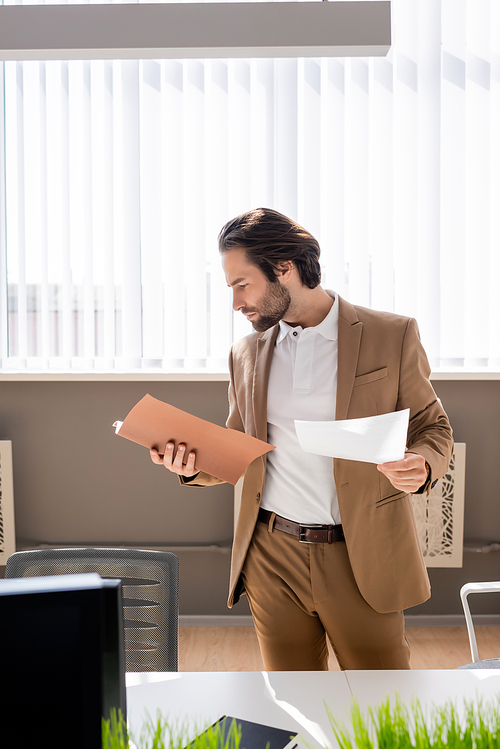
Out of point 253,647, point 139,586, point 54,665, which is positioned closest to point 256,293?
point 139,586

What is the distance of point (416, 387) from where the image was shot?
4.68 feet

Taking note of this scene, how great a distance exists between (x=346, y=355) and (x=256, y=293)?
30 cm

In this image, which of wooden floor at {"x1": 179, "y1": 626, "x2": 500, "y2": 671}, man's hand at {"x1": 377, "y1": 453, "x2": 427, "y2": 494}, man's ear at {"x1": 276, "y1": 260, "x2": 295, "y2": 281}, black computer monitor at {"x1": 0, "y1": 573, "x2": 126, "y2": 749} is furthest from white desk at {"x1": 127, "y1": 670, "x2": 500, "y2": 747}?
wooden floor at {"x1": 179, "y1": 626, "x2": 500, "y2": 671}

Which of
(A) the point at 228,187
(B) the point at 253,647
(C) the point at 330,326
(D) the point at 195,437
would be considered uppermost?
(A) the point at 228,187

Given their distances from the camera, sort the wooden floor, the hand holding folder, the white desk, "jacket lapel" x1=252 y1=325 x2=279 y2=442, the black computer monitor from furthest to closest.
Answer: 1. the wooden floor
2. "jacket lapel" x1=252 y1=325 x2=279 y2=442
3. the hand holding folder
4. the white desk
5. the black computer monitor

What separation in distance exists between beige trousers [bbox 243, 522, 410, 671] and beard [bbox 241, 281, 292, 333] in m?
0.54

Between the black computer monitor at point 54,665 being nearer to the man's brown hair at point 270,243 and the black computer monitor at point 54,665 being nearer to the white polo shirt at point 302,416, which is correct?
the white polo shirt at point 302,416

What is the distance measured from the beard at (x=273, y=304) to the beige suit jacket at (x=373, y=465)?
0.31 ft

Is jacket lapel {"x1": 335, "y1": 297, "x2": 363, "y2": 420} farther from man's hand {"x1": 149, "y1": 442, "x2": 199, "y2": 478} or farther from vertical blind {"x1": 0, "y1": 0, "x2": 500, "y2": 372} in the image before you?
vertical blind {"x1": 0, "y1": 0, "x2": 500, "y2": 372}

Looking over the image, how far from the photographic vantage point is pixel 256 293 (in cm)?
153

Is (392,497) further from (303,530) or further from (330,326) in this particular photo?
(330,326)

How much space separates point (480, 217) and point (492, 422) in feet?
3.34

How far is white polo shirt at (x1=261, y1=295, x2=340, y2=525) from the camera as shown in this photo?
141 cm

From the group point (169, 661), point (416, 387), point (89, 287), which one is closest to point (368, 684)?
point (169, 661)
